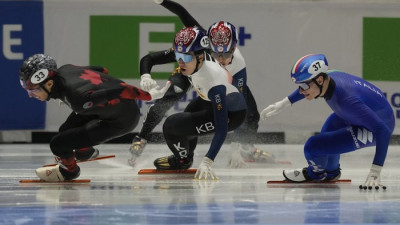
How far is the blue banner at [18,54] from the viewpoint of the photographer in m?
11.7

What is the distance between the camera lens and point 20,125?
1179cm

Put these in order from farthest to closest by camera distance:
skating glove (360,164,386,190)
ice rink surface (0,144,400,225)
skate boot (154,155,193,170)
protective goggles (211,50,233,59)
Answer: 1. protective goggles (211,50,233,59)
2. skate boot (154,155,193,170)
3. skating glove (360,164,386,190)
4. ice rink surface (0,144,400,225)

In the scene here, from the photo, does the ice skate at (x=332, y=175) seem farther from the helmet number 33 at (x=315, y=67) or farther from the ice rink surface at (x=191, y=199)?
the helmet number 33 at (x=315, y=67)

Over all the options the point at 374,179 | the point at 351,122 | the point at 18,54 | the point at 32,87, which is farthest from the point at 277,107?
the point at 18,54

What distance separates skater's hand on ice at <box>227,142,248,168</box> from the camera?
30.0 feet

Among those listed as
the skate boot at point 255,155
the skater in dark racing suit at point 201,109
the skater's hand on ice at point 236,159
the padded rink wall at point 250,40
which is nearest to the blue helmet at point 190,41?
the skater in dark racing suit at point 201,109

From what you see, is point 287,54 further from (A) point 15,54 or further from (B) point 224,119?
(B) point 224,119

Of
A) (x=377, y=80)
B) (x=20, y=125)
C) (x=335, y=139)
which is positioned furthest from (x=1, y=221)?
(x=377, y=80)

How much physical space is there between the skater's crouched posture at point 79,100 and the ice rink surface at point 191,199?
315 millimetres

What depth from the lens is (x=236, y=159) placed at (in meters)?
9.19

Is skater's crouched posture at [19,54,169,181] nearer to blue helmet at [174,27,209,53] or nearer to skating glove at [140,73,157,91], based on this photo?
skating glove at [140,73,157,91]

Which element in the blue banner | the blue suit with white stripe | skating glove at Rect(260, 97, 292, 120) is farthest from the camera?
the blue banner

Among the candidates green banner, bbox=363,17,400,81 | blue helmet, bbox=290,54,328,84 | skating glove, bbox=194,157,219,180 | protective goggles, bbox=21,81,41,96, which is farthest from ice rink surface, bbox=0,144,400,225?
green banner, bbox=363,17,400,81

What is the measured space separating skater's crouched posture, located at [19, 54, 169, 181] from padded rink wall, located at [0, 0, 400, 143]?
3.81m
